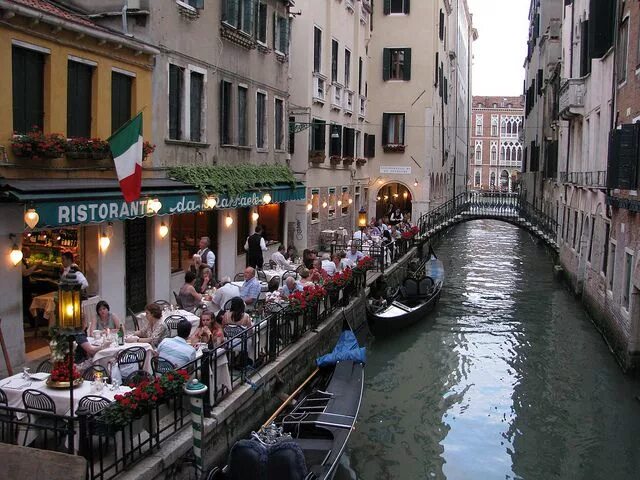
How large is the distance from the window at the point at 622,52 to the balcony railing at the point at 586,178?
8.53ft

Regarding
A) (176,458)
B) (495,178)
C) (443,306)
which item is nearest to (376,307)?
(443,306)

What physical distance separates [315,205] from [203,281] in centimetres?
1090

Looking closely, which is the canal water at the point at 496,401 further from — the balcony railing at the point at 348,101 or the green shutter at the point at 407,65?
the green shutter at the point at 407,65

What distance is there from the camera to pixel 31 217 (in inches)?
356

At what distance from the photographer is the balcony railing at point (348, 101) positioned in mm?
26453

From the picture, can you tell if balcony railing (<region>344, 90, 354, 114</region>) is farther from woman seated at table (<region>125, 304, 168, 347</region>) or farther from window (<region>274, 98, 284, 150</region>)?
woman seated at table (<region>125, 304, 168, 347</region>)

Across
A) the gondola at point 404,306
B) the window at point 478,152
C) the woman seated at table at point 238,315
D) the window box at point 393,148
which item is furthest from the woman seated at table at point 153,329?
the window at point 478,152

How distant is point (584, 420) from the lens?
11.8m

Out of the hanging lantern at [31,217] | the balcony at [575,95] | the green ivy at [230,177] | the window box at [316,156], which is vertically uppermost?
the balcony at [575,95]

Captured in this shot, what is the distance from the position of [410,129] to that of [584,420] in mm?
22351

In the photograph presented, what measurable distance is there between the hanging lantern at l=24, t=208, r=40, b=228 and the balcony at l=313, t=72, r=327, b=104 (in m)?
14.2

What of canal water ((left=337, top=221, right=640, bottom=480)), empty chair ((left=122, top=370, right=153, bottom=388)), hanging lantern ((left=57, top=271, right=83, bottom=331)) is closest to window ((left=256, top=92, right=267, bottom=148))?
canal water ((left=337, top=221, right=640, bottom=480))

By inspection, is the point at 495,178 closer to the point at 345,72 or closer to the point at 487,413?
the point at 345,72

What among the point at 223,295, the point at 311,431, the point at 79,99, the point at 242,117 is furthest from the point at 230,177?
the point at 311,431
